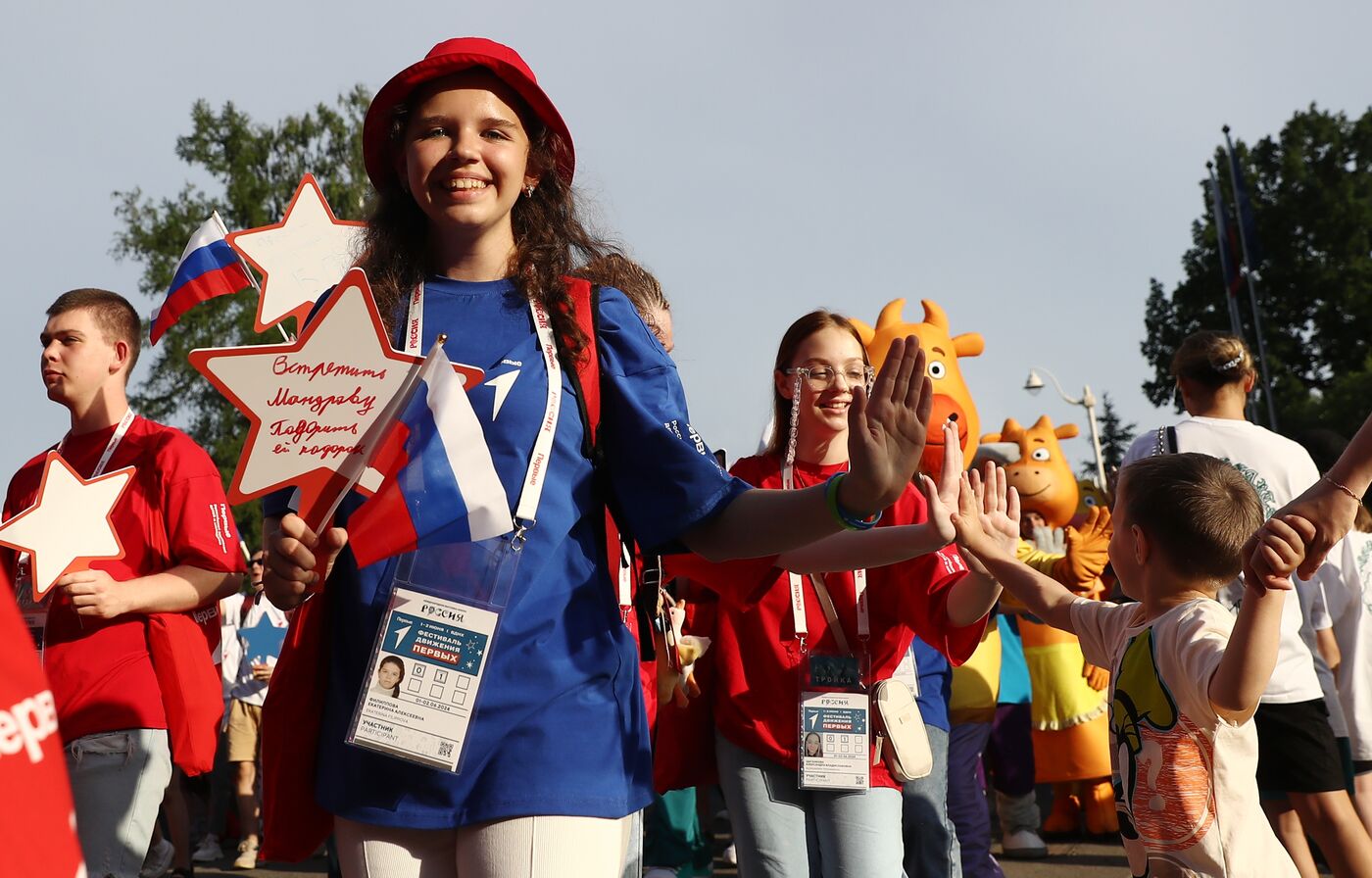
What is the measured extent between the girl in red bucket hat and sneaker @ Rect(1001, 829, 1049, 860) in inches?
260

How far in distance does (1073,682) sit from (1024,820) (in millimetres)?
871

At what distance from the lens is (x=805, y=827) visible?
12.9ft

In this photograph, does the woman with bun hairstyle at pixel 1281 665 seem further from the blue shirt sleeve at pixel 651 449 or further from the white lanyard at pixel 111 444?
the white lanyard at pixel 111 444

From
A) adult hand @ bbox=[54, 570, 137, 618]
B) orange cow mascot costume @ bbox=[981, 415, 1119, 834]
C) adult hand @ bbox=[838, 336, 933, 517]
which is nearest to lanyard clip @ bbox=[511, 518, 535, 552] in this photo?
adult hand @ bbox=[838, 336, 933, 517]

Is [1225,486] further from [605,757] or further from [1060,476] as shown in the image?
[1060,476]

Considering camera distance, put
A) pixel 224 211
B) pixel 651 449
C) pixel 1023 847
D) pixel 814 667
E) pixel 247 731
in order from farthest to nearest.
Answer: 1. pixel 224 211
2. pixel 247 731
3. pixel 1023 847
4. pixel 814 667
5. pixel 651 449

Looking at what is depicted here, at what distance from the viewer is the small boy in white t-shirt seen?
312cm

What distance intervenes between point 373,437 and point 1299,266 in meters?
44.4

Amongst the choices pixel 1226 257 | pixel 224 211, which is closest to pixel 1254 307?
pixel 1226 257

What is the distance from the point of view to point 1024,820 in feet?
28.2

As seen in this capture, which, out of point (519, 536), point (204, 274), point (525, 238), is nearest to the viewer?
point (519, 536)

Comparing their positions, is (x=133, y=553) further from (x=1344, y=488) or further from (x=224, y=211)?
(x=224, y=211)

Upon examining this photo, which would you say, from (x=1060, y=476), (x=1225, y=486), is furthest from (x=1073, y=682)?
(x=1225, y=486)

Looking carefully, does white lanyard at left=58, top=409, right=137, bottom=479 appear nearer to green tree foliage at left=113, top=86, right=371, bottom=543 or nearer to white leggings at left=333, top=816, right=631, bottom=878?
white leggings at left=333, top=816, right=631, bottom=878
